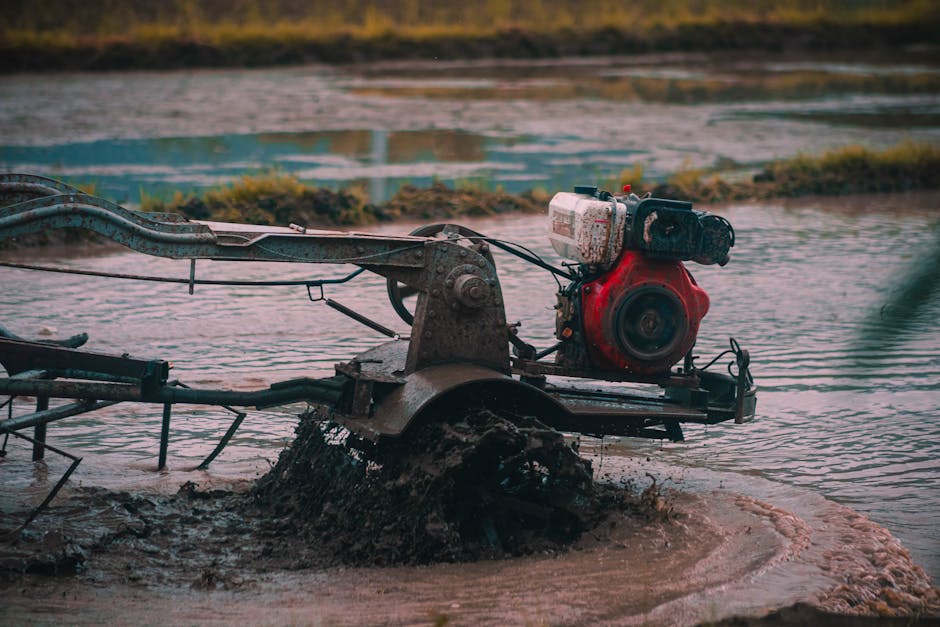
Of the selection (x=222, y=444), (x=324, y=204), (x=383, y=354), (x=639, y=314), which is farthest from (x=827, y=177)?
(x=222, y=444)

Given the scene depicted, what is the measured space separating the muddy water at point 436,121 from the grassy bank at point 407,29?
1.06 metres

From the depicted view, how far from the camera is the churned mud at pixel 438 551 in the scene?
502 centimetres

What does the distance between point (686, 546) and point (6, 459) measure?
3.57m

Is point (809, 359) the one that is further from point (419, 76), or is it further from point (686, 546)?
point (419, 76)

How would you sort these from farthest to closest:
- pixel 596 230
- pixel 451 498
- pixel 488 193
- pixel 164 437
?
pixel 488 193
pixel 164 437
pixel 596 230
pixel 451 498

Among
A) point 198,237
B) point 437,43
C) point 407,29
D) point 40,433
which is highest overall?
point 407,29

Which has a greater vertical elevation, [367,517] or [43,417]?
[43,417]

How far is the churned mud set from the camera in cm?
502

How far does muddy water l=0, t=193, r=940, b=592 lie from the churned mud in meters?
0.52

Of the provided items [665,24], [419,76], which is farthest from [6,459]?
[665,24]

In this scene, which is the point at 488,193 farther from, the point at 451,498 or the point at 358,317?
the point at 451,498

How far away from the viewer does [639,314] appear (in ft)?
20.2

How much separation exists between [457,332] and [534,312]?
14.4ft

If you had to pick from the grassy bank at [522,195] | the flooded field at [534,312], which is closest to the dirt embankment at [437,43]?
the flooded field at [534,312]
